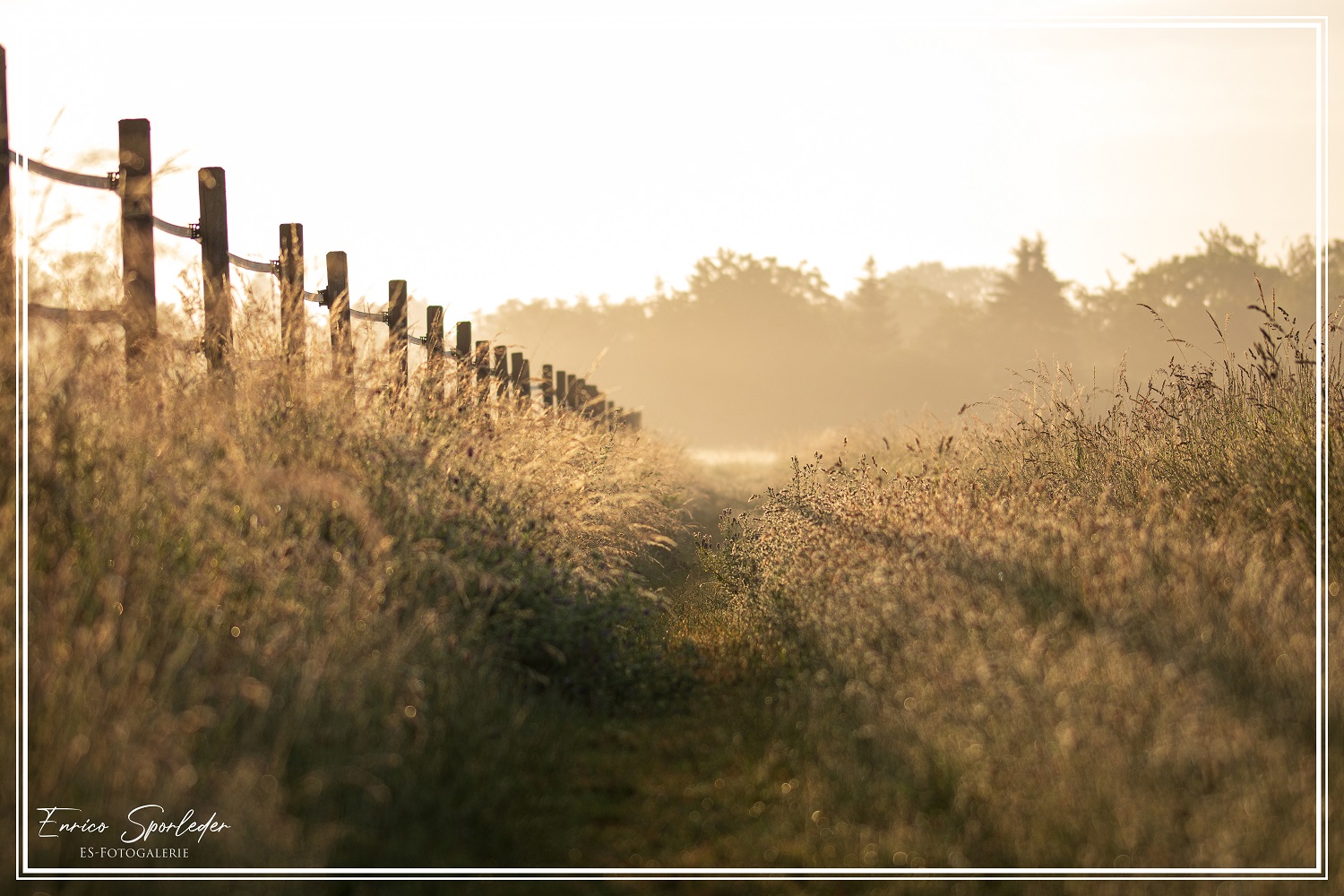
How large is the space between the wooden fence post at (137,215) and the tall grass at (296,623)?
18.4 inches

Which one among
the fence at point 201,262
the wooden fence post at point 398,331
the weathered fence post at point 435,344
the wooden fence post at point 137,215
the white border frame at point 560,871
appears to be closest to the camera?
the white border frame at point 560,871

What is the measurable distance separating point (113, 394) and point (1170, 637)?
366 cm

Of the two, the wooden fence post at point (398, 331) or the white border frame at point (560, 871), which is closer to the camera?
the white border frame at point (560, 871)

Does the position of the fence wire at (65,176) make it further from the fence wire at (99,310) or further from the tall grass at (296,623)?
the tall grass at (296,623)

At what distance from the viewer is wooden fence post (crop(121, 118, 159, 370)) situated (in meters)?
4.93

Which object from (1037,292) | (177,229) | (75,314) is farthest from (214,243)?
(1037,292)

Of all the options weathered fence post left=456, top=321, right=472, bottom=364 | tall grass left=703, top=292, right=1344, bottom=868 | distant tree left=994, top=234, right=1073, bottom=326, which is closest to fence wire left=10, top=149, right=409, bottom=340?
tall grass left=703, top=292, right=1344, bottom=868

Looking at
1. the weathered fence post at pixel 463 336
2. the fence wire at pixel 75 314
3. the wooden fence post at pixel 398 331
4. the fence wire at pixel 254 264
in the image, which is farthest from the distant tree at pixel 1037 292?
the fence wire at pixel 75 314

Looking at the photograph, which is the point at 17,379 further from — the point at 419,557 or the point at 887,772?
the point at 887,772

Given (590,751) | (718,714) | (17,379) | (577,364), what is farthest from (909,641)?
(577,364)

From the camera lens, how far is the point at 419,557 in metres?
4.12

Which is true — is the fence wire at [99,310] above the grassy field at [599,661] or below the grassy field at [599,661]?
above

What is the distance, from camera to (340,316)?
5906 mm

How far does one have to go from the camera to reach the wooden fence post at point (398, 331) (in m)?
5.79
